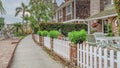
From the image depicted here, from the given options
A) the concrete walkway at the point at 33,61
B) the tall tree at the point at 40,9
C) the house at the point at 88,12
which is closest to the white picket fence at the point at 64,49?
the concrete walkway at the point at 33,61

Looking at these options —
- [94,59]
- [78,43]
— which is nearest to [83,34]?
[78,43]

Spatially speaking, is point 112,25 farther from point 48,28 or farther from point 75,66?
point 75,66

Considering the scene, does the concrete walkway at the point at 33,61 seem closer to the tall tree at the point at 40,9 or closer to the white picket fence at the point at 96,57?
the white picket fence at the point at 96,57

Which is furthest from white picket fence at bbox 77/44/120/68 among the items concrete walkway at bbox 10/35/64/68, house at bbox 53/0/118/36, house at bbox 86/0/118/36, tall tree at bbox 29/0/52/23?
tall tree at bbox 29/0/52/23

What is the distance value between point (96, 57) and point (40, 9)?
127 feet

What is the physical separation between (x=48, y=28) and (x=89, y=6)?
9492 mm

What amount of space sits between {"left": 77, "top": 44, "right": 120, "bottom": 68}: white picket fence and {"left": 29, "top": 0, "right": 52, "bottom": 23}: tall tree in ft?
119

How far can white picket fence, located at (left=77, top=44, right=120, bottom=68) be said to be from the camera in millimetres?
7004

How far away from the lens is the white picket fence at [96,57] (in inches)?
276

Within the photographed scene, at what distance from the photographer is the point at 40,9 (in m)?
46.2

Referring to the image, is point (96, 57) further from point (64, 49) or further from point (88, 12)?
point (88, 12)

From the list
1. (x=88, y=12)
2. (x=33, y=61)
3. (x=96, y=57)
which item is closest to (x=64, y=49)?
(x=33, y=61)

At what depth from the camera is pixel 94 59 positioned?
8.34m

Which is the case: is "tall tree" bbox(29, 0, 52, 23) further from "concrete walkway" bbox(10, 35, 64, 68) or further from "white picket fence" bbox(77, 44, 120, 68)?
"white picket fence" bbox(77, 44, 120, 68)
